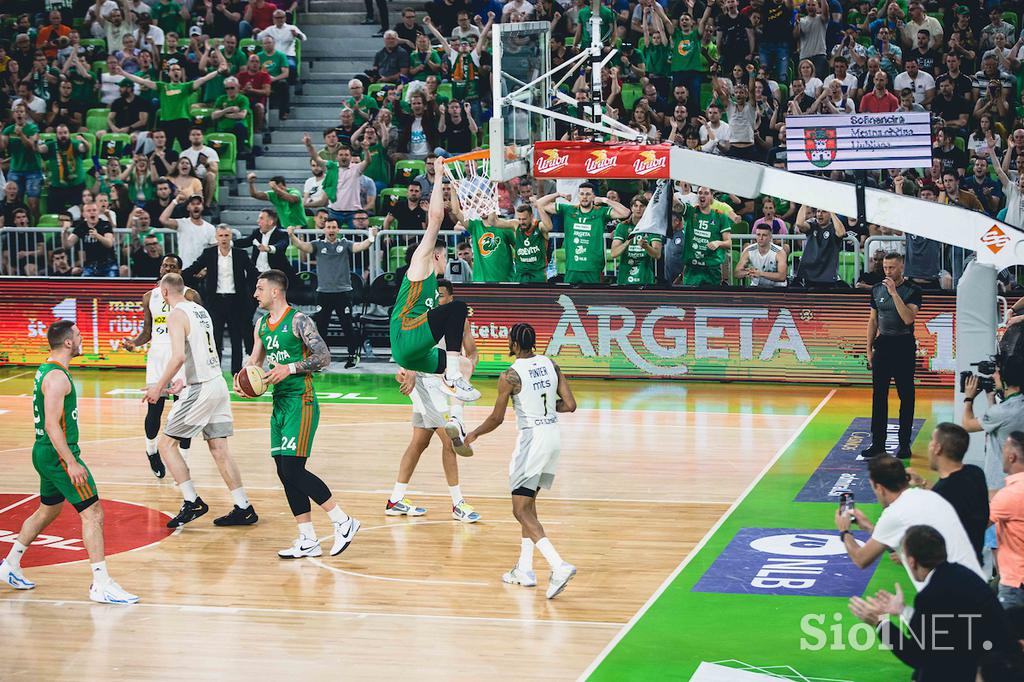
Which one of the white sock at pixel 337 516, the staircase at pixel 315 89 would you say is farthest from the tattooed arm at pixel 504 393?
the staircase at pixel 315 89

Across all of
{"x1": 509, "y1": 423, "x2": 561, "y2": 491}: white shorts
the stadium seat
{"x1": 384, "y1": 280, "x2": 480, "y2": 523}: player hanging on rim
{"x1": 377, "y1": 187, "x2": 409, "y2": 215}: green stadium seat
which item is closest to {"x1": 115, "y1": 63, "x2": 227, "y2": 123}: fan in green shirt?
the stadium seat

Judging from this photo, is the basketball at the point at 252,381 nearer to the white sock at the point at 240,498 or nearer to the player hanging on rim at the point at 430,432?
the player hanging on rim at the point at 430,432

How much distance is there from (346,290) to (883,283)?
918 centimetres

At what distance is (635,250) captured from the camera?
20.2 metres

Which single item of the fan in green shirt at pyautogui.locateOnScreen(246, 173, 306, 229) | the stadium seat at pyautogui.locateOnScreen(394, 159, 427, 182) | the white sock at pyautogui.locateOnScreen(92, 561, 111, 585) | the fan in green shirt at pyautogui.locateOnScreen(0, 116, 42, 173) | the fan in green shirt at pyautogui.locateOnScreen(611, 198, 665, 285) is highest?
the fan in green shirt at pyautogui.locateOnScreen(0, 116, 42, 173)

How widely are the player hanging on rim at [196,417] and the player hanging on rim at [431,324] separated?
6.11 feet

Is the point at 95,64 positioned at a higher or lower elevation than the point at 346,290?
higher

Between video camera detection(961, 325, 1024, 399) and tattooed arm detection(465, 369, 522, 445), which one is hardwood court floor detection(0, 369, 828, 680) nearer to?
tattooed arm detection(465, 369, 522, 445)

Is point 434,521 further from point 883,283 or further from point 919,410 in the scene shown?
point 919,410

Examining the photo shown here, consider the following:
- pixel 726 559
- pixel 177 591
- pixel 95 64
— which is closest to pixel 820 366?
pixel 726 559

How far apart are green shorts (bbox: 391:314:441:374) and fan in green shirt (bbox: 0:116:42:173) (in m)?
14.8

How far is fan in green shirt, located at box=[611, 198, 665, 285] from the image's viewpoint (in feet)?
66.1

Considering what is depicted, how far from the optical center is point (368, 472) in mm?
15289

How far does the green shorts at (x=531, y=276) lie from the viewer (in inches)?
819
